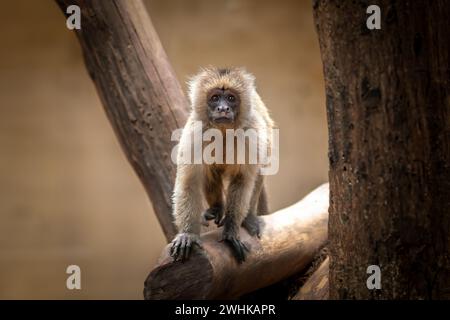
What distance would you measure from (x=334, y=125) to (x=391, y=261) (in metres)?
0.66

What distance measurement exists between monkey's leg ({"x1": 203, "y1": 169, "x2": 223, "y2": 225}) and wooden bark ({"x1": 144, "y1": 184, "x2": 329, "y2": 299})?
360 mm

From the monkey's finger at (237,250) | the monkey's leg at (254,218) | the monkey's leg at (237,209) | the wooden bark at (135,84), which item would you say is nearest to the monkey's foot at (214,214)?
the monkey's leg at (254,218)

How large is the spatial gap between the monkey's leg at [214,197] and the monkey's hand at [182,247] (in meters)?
0.79

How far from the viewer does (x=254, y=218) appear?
12.8 feet

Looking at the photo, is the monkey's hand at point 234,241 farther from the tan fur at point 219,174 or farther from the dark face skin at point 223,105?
the dark face skin at point 223,105

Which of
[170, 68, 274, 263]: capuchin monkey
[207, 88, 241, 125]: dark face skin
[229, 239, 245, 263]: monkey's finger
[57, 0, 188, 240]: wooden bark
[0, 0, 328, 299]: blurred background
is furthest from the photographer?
[0, 0, 328, 299]: blurred background

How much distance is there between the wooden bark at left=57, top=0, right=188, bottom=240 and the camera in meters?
4.30

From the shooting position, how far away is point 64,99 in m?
6.16

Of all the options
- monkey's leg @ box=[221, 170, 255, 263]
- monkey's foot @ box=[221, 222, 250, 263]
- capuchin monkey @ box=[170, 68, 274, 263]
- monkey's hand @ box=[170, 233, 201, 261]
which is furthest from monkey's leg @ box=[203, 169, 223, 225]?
monkey's hand @ box=[170, 233, 201, 261]

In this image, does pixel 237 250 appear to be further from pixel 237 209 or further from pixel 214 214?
pixel 214 214

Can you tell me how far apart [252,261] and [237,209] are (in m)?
0.36

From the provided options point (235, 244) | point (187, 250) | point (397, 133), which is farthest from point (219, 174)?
point (397, 133)

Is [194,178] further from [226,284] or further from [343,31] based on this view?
[343,31]

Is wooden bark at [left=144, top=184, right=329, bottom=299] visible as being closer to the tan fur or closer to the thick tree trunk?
the tan fur
